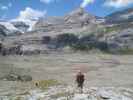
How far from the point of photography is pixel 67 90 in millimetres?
36031

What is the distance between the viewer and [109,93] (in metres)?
34.2

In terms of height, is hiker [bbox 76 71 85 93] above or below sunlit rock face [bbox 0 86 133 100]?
above

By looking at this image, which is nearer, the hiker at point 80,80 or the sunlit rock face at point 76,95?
the sunlit rock face at point 76,95

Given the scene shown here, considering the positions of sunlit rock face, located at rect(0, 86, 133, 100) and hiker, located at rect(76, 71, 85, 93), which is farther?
hiker, located at rect(76, 71, 85, 93)

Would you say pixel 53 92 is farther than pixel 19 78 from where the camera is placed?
No

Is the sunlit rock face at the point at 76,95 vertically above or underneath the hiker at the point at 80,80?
underneath

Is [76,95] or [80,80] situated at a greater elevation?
[80,80]

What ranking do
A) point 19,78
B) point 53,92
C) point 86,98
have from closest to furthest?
point 86,98 < point 53,92 < point 19,78

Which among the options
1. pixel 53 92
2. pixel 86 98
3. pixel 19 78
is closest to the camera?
pixel 86 98

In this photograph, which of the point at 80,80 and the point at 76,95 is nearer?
the point at 76,95

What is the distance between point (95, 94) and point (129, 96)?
3556mm

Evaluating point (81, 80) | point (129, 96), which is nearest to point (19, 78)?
point (81, 80)

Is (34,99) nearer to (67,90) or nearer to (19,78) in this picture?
(67,90)

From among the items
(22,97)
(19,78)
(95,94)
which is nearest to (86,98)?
(95,94)
